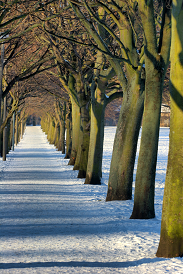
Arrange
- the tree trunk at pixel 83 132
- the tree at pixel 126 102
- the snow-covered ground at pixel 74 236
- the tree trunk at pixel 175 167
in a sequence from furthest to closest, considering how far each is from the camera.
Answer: the tree trunk at pixel 83 132
the tree at pixel 126 102
the tree trunk at pixel 175 167
the snow-covered ground at pixel 74 236

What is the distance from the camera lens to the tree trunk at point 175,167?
16.7ft

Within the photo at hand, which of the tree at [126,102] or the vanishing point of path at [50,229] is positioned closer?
the vanishing point of path at [50,229]

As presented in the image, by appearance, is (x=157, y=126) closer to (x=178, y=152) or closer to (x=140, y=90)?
(x=140, y=90)

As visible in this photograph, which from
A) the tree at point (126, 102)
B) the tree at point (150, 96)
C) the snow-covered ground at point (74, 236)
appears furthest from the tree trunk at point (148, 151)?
the tree at point (126, 102)

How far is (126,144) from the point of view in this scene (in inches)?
384

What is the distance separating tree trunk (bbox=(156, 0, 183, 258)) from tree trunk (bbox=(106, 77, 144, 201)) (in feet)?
13.5

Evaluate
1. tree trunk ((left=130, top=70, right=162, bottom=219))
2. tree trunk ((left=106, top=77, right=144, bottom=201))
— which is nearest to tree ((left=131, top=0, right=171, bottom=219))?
tree trunk ((left=130, top=70, right=162, bottom=219))

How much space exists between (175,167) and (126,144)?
4.54 m

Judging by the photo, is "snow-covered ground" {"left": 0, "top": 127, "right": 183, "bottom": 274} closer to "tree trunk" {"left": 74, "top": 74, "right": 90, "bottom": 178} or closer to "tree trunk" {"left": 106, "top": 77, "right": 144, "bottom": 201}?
"tree trunk" {"left": 106, "top": 77, "right": 144, "bottom": 201}

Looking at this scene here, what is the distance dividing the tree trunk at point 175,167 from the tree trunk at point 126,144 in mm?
4125

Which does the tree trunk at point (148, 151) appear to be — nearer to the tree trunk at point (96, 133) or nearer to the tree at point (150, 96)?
the tree at point (150, 96)

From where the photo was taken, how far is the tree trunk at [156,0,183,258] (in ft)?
16.7

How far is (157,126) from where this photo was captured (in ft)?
25.6

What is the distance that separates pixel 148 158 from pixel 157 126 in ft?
2.34
